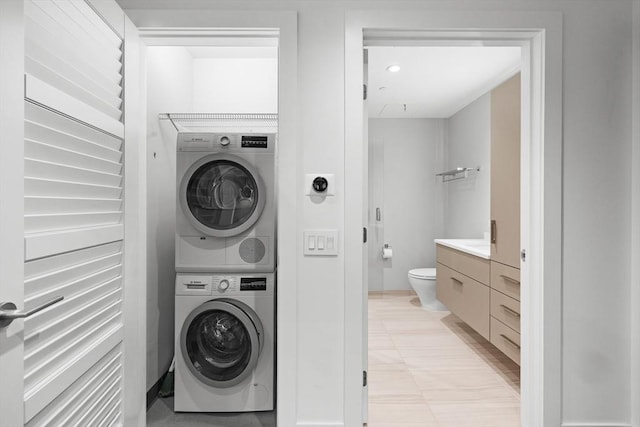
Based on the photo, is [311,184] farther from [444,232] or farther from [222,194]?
[444,232]

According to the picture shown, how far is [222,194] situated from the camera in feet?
6.95

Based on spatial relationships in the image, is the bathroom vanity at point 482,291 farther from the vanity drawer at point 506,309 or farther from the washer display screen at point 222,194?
the washer display screen at point 222,194

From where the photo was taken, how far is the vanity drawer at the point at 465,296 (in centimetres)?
281

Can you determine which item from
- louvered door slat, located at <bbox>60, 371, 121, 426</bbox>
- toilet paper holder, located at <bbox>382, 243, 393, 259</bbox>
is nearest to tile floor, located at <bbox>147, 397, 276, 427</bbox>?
louvered door slat, located at <bbox>60, 371, 121, 426</bbox>

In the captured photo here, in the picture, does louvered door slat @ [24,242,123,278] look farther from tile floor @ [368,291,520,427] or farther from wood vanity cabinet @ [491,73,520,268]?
wood vanity cabinet @ [491,73,520,268]

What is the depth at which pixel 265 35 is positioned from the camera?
176 cm

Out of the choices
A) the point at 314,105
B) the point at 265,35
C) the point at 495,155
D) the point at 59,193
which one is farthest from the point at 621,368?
the point at 59,193

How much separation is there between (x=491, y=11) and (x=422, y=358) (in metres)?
2.33

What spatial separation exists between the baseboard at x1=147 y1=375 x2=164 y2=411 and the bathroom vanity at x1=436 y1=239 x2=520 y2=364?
2.23 m

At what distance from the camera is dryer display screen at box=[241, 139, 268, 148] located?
209 centimetres

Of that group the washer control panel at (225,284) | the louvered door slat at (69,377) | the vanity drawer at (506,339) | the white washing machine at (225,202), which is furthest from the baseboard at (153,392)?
the vanity drawer at (506,339)

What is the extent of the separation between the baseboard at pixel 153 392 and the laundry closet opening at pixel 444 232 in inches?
50.6

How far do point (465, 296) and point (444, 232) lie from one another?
1.84 metres

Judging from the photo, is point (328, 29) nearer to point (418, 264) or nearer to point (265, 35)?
point (265, 35)
